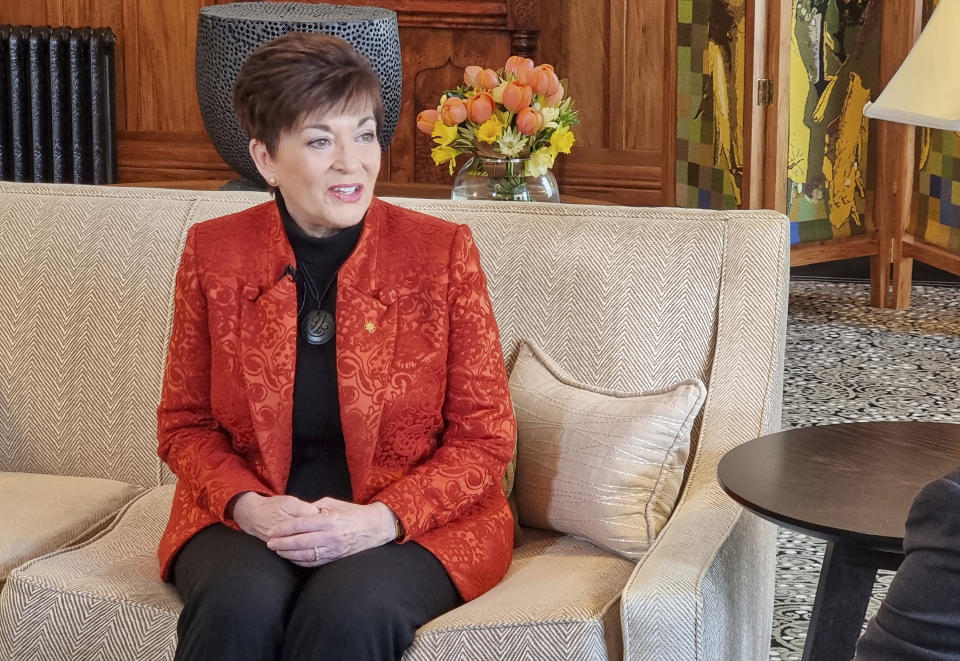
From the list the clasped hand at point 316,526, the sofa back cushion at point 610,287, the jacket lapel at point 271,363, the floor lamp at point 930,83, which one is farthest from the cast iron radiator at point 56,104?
the floor lamp at point 930,83

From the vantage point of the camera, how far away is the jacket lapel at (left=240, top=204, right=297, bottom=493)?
1.92 m

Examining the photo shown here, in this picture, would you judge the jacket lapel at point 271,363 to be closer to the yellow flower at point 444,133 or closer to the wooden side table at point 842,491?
the wooden side table at point 842,491

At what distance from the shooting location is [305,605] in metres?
1.73

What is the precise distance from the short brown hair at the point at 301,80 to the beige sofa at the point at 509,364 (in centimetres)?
50

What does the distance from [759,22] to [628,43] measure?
3.12ft

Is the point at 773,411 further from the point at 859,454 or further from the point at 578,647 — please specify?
the point at 578,647

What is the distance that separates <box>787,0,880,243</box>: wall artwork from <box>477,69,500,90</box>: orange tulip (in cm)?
225

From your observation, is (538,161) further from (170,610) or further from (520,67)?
(170,610)

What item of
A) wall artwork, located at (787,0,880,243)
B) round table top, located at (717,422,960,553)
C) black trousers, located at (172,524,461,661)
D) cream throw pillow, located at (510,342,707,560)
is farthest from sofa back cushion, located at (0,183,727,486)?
wall artwork, located at (787,0,880,243)

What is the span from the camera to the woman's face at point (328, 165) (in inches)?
75.6

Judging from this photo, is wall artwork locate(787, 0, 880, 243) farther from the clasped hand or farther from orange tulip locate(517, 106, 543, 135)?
the clasped hand

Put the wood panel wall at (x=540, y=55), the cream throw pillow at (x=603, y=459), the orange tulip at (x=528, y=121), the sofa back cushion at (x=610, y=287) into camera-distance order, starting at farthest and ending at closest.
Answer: the wood panel wall at (x=540, y=55) → the orange tulip at (x=528, y=121) → the sofa back cushion at (x=610, y=287) → the cream throw pillow at (x=603, y=459)

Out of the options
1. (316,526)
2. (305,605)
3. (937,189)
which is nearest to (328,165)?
(316,526)

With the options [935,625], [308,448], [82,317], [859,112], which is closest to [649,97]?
[859,112]
